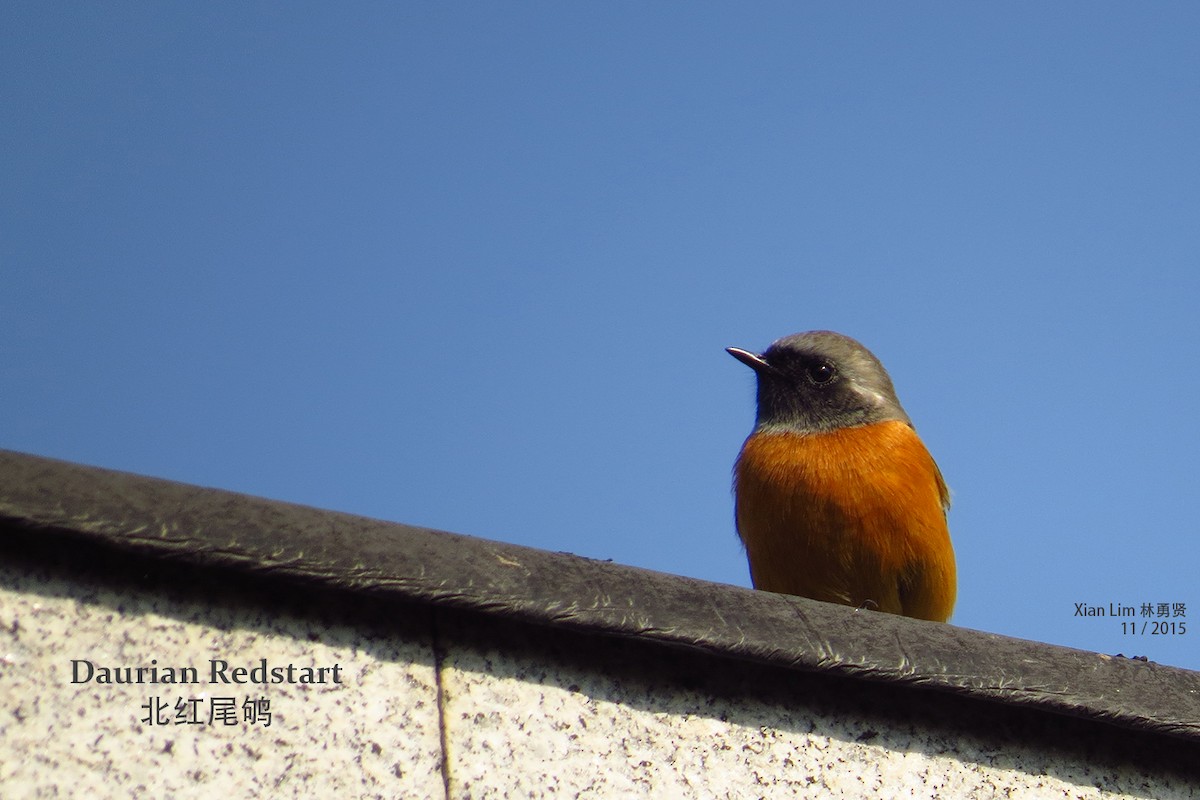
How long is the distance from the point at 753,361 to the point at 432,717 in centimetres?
424

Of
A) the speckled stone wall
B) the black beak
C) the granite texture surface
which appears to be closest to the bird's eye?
the black beak

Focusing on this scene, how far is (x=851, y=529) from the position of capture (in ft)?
17.1

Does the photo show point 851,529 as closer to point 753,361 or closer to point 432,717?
point 753,361

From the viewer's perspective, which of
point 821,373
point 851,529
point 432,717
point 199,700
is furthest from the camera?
point 821,373

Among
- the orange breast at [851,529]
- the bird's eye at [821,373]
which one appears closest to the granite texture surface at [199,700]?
the orange breast at [851,529]

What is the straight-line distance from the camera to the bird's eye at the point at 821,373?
20.8 ft

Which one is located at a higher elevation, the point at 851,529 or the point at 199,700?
the point at 851,529

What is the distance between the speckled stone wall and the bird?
78.9 inches

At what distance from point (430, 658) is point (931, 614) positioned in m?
3.11

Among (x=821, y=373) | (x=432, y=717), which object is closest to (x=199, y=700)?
(x=432, y=717)

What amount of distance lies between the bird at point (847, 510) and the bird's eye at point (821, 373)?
0.60 feet

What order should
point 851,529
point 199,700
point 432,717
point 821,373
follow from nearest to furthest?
point 199,700 < point 432,717 < point 851,529 < point 821,373

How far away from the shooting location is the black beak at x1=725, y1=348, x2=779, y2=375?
6523mm

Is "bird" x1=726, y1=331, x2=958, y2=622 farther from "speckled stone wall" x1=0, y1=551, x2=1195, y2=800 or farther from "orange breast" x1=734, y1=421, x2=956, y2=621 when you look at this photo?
"speckled stone wall" x1=0, y1=551, x2=1195, y2=800
